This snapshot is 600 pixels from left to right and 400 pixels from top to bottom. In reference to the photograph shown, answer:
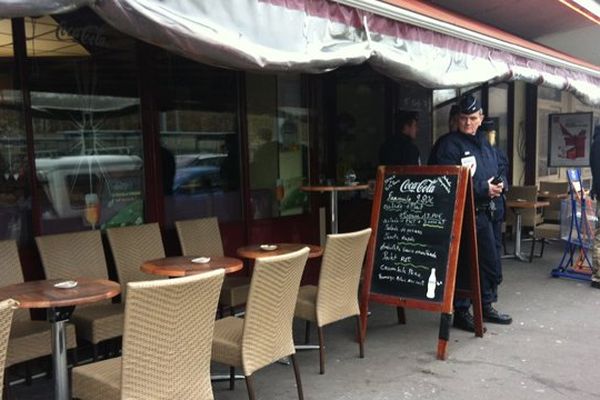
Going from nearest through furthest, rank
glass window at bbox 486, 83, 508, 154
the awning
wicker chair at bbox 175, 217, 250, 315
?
1. the awning
2. wicker chair at bbox 175, 217, 250, 315
3. glass window at bbox 486, 83, 508, 154

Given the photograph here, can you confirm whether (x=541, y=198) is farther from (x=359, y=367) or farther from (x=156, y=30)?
(x=156, y=30)

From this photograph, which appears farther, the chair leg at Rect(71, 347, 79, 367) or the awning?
the chair leg at Rect(71, 347, 79, 367)

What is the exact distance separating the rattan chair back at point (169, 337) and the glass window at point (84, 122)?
2.08 meters

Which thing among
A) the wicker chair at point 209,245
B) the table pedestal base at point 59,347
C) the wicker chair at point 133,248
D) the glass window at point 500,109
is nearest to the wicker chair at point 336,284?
the wicker chair at point 209,245

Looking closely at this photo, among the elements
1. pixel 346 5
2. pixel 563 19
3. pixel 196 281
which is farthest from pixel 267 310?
pixel 563 19

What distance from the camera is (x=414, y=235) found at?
4.21m

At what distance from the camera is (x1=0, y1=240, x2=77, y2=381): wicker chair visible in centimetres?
322

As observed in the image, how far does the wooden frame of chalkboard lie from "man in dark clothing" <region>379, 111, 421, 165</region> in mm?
1673

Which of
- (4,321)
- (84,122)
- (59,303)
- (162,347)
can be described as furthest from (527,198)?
(4,321)

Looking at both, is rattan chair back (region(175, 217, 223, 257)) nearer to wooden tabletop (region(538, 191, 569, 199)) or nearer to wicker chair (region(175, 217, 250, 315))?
wicker chair (region(175, 217, 250, 315))

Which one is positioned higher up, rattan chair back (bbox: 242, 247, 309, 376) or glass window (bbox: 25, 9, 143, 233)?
glass window (bbox: 25, 9, 143, 233)

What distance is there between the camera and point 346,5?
362cm

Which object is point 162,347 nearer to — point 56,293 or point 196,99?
point 56,293

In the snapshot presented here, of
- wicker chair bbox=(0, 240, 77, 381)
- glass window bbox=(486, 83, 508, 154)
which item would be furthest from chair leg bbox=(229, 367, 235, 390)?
glass window bbox=(486, 83, 508, 154)
